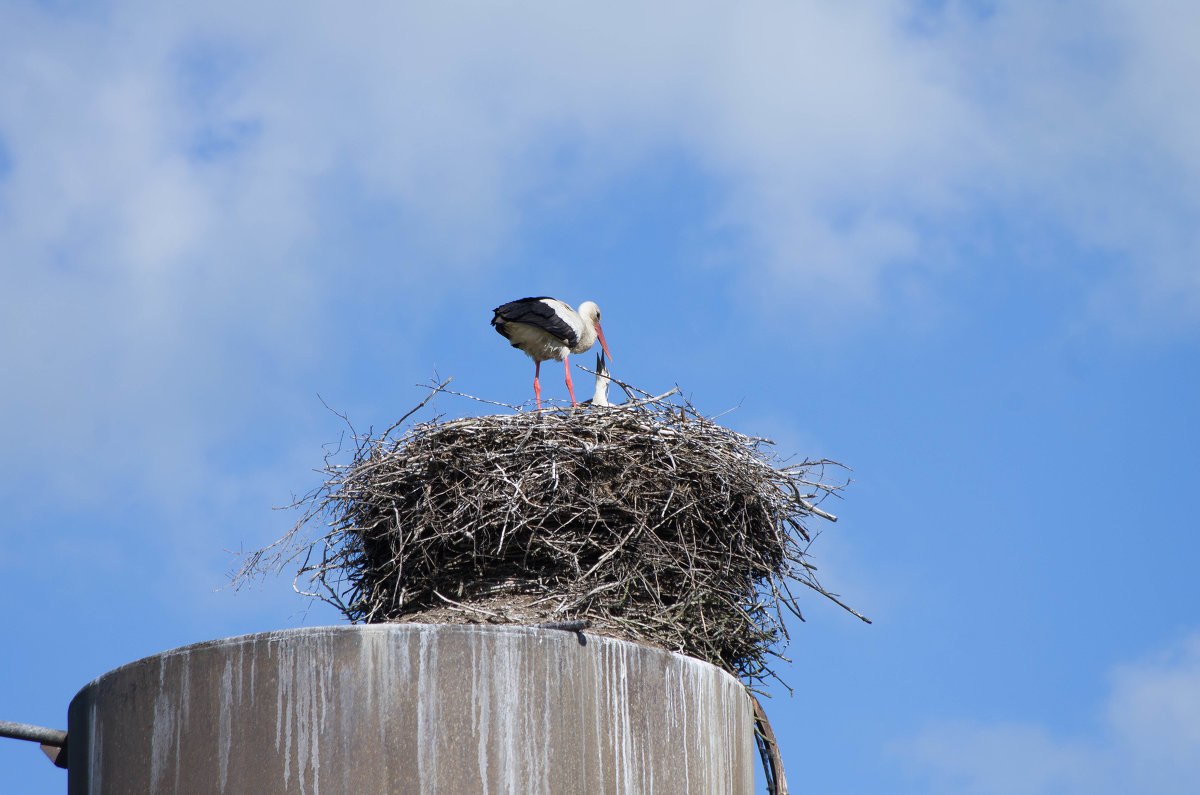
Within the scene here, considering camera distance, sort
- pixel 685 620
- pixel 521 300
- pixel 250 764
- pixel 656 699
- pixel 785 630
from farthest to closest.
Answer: pixel 521 300, pixel 785 630, pixel 685 620, pixel 656 699, pixel 250 764

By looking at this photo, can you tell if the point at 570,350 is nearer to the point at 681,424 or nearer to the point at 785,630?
the point at 681,424

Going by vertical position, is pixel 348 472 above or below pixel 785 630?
above

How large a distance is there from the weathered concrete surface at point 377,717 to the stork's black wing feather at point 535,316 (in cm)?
508

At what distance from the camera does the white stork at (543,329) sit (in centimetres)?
1069

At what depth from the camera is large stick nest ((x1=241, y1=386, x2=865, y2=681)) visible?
707 centimetres

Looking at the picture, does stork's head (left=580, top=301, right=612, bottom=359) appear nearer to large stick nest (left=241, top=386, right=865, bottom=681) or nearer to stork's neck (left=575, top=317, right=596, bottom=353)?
stork's neck (left=575, top=317, right=596, bottom=353)

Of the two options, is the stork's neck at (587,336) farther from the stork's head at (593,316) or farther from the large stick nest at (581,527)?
the large stick nest at (581,527)

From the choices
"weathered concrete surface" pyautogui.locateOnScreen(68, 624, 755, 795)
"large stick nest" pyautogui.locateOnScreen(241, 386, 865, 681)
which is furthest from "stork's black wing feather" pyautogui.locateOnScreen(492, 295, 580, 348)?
"weathered concrete surface" pyautogui.locateOnScreen(68, 624, 755, 795)

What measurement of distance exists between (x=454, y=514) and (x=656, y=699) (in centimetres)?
170

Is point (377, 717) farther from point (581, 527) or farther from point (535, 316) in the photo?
point (535, 316)

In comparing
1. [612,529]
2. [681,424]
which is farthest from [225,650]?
[681,424]

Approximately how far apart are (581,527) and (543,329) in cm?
372

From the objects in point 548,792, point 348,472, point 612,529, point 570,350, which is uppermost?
point 570,350

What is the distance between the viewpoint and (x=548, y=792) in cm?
554
